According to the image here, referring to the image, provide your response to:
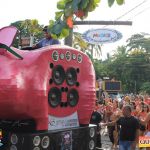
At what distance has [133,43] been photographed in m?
85.9

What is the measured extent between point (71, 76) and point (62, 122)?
68 cm

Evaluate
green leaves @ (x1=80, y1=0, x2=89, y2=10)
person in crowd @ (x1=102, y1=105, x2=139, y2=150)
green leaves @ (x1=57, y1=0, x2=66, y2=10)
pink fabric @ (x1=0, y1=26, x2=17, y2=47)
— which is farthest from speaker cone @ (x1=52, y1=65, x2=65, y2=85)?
person in crowd @ (x1=102, y1=105, x2=139, y2=150)

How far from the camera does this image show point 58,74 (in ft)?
19.9

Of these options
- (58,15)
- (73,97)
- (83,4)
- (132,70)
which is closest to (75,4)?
(83,4)

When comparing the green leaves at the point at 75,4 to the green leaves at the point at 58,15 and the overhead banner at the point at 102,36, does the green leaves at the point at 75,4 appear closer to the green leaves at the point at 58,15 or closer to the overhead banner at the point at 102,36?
the green leaves at the point at 58,15

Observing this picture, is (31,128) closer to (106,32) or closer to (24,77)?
(24,77)

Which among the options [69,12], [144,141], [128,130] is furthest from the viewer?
[144,141]

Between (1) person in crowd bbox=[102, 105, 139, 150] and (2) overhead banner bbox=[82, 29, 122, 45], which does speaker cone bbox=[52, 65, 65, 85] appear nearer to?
(1) person in crowd bbox=[102, 105, 139, 150]

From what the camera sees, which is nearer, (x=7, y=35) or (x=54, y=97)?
(x=7, y=35)

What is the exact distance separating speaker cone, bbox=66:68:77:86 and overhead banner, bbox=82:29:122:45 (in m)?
9.78


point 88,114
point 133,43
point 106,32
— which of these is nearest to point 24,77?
point 88,114

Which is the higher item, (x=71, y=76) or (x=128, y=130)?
(x=71, y=76)

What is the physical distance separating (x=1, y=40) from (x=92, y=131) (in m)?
2.06

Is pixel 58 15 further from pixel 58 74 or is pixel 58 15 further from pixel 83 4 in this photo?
pixel 58 74
